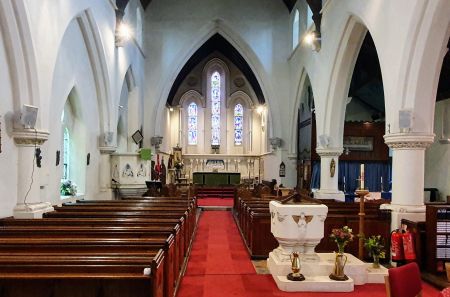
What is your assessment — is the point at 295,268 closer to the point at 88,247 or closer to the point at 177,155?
the point at 88,247

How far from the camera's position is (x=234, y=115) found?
25.5 meters

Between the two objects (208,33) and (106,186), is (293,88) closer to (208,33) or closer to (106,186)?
(208,33)

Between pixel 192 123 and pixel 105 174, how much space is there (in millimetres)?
13624

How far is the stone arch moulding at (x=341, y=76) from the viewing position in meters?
10.5

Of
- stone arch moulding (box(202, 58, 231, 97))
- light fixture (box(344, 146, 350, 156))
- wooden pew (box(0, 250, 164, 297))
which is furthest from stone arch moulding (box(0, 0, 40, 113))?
stone arch moulding (box(202, 58, 231, 97))

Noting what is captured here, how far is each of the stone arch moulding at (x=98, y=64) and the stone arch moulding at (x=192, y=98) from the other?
13.3 m

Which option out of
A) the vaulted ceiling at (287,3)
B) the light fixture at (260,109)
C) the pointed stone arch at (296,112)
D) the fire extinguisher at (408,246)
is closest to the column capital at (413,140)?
the fire extinguisher at (408,246)

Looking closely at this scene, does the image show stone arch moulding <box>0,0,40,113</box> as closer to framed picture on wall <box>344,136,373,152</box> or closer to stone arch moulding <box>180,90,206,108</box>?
framed picture on wall <box>344,136,373,152</box>

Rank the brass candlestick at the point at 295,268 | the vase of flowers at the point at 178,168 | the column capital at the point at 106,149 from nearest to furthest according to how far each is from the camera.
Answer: the brass candlestick at the point at 295,268 < the column capital at the point at 106,149 < the vase of flowers at the point at 178,168

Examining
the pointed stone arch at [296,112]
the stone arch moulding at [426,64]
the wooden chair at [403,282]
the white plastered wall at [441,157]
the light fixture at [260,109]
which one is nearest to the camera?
the wooden chair at [403,282]

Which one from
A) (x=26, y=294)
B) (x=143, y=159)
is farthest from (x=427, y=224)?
(x=143, y=159)

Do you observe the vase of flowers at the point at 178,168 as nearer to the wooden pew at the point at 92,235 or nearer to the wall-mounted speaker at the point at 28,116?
the wooden pew at the point at 92,235

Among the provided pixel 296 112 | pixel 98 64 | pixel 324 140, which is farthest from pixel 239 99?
pixel 98 64

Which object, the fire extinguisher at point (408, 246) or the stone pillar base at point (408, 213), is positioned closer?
the fire extinguisher at point (408, 246)
